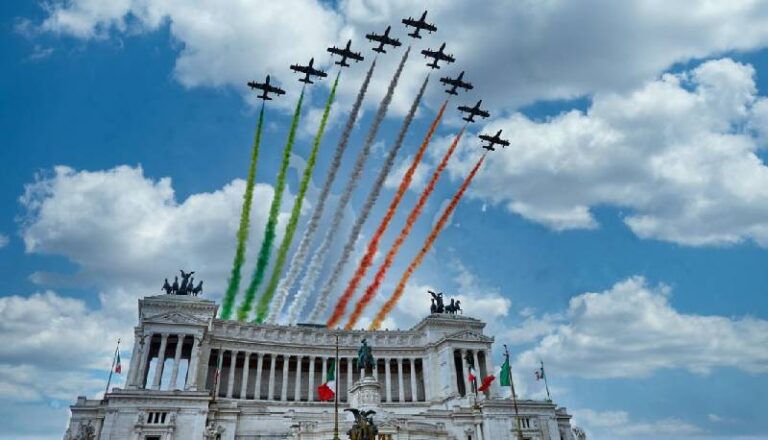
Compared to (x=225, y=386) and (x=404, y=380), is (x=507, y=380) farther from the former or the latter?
(x=225, y=386)

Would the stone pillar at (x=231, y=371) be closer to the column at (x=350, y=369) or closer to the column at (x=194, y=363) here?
the column at (x=194, y=363)

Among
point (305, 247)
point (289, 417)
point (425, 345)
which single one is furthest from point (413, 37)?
point (289, 417)

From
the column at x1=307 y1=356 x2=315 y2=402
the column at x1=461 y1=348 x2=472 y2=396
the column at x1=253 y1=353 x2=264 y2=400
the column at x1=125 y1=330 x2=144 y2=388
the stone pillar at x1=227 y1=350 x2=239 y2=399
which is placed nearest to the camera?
the column at x1=125 y1=330 x2=144 y2=388

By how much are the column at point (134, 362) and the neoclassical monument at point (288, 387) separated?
13cm

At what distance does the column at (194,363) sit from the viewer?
2697 inches

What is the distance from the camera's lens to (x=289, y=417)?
59.6m

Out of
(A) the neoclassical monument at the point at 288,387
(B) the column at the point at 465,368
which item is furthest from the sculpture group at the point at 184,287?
(B) the column at the point at 465,368

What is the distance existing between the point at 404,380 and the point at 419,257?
2091cm

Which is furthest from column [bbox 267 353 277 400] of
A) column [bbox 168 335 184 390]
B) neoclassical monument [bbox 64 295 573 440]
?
column [bbox 168 335 184 390]

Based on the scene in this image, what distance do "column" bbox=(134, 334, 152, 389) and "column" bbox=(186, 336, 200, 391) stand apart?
5.43 meters

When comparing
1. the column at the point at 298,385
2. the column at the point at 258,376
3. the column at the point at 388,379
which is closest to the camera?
the column at the point at 258,376

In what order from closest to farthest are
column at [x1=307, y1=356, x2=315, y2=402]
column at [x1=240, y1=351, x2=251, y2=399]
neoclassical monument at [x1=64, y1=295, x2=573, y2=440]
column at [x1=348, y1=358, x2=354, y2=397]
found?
1. neoclassical monument at [x1=64, y1=295, x2=573, y2=440]
2. column at [x1=240, y1=351, x2=251, y2=399]
3. column at [x1=307, y1=356, x2=315, y2=402]
4. column at [x1=348, y1=358, x2=354, y2=397]

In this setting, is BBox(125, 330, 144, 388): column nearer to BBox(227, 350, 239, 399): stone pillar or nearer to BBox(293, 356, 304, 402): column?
BBox(227, 350, 239, 399): stone pillar

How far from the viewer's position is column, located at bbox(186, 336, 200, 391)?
6850cm
